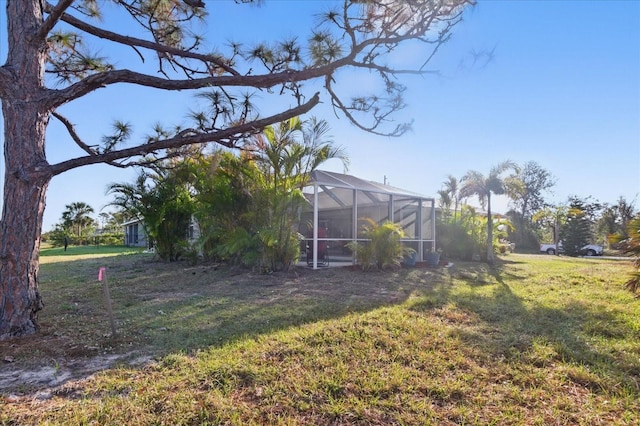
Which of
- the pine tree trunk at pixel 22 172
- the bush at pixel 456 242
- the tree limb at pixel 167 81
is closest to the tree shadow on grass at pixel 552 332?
the tree limb at pixel 167 81

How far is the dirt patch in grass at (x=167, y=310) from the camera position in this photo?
324 centimetres

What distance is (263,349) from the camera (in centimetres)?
341

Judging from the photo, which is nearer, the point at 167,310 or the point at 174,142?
the point at 174,142

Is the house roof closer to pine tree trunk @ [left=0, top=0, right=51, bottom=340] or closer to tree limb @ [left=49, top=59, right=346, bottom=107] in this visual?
tree limb @ [left=49, top=59, right=346, bottom=107]

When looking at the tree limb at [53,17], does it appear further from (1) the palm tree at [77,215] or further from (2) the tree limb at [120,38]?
(1) the palm tree at [77,215]

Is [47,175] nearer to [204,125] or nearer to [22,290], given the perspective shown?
[22,290]

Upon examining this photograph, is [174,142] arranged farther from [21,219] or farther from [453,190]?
[453,190]

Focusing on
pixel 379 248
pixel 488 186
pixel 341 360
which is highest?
pixel 488 186

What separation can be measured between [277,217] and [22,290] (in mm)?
5150

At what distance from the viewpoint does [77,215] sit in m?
34.9

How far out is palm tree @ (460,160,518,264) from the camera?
1414cm

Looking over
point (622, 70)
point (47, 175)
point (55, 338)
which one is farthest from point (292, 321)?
point (622, 70)

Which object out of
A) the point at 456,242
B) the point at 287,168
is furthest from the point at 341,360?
the point at 456,242

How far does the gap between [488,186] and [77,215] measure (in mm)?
36134
